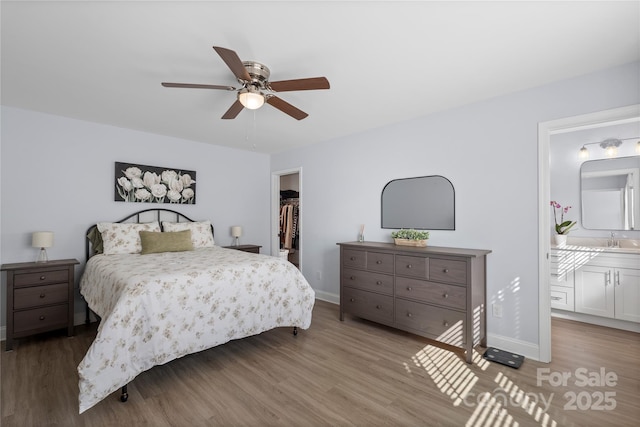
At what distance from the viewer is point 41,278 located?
9.85 ft

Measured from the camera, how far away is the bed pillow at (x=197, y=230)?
400cm

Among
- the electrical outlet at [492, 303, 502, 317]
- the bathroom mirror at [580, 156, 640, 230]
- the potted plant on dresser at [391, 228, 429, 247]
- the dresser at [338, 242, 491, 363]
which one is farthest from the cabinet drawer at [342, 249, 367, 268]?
the bathroom mirror at [580, 156, 640, 230]

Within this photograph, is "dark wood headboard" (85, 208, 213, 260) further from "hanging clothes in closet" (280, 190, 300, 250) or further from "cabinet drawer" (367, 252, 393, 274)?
"cabinet drawer" (367, 252, 393, 274)

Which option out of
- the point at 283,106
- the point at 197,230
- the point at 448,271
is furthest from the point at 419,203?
the point at 197,230

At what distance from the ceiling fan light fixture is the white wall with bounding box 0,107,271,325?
251 cm

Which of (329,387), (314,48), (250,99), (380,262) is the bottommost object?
(329,387)

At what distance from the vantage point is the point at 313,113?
132 inches

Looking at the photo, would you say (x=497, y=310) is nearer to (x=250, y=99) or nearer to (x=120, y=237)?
(x=250, y=99)

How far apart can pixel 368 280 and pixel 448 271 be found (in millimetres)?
928

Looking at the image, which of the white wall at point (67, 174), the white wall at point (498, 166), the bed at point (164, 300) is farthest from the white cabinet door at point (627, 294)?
the white wall at point (67, 174)

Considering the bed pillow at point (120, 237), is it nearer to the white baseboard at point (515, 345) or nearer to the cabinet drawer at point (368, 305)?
the cabinet drawer at point (368, 305)

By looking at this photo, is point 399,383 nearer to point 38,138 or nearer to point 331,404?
point 331,404

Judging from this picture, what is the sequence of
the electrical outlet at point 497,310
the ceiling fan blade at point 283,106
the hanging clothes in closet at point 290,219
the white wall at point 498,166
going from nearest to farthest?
1. the ceiling fan blade at point 283,106
2. the white wall at point 498,166
3. the electrical outlet at point 497,310
4. the hanging clothes in closet at point 290,219

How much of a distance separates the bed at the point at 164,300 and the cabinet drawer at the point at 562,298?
3.05 metres
